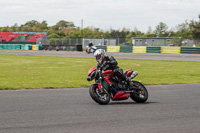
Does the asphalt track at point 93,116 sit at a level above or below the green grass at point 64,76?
above

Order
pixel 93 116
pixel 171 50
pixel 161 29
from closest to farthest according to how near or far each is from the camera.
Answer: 1. pixel 93 116
2. pixel 171 50
3. pixel 161 29

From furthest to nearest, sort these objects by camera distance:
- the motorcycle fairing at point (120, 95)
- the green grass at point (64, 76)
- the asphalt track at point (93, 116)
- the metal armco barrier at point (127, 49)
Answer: the metal armco barrier at point (127, 49) < the green grass at point (64, 76) < the motorcycle fairing at point (120, 95) < the asphalt track at point (93, 116)

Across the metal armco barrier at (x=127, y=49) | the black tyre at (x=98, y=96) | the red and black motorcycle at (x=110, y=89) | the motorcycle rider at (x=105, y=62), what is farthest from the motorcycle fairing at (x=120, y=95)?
the metal armco barrier at (x=127, y=49)

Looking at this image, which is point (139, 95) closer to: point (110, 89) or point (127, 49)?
point (110, 89)

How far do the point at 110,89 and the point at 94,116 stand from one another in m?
1.90

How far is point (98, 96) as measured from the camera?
829 cm

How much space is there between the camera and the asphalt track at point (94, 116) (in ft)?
18.4

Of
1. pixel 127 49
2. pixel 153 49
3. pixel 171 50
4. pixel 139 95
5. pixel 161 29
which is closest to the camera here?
pixel 139 95

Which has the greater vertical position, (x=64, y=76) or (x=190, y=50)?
(x=190, y=50)

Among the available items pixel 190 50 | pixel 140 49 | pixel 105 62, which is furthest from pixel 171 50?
pixel 105 62

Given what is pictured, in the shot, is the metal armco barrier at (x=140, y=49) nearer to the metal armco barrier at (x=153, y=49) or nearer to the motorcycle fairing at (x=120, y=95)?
the metal armco barrier at (x=153, y=49)

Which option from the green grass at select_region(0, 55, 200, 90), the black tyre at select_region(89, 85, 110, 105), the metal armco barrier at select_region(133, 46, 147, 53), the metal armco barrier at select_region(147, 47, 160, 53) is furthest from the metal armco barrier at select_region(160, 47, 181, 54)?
the black tyre at select_region(89, 85, 110, 105)

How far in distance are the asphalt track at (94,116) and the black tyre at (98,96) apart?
0.42 feet

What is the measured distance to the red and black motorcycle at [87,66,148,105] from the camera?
823 centimetres
